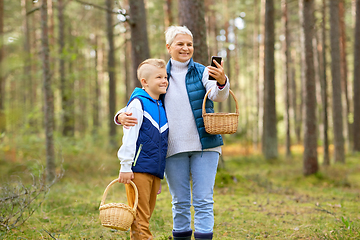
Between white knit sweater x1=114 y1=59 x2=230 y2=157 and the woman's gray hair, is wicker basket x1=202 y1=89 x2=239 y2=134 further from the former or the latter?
the woman's gray hair

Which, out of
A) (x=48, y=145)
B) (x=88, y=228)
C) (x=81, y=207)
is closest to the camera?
(x=88, y=228)

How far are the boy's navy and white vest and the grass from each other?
1.28 meters

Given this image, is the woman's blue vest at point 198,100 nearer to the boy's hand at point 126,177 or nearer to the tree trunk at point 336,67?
the boy's hand at point 126,177

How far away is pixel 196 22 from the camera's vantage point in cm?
668

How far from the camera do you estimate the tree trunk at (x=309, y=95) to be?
Result: 8539 millimetres

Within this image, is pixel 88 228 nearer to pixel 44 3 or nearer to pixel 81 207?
pixel 81 207

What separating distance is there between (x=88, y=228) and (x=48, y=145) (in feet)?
12.8

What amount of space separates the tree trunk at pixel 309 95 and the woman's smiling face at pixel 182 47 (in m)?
6.22

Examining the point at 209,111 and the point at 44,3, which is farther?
the point at 44,3

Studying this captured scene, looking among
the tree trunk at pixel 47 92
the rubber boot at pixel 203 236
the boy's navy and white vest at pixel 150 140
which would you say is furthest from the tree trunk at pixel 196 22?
the rubber boot at pixel 203 236

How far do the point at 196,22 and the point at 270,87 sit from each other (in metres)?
6.74

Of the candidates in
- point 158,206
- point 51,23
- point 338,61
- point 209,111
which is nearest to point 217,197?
point 158,206

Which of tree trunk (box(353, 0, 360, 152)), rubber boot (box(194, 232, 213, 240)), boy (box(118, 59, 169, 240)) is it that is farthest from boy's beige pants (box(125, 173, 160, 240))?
tree trunk (box(353, 0, 360, 152))

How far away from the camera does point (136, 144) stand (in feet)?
9.69
